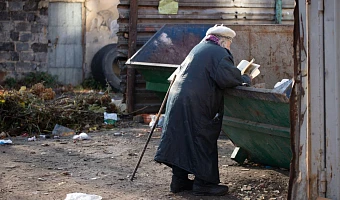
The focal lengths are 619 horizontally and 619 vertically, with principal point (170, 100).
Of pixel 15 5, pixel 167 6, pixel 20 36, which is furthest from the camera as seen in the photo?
pixel 20 36

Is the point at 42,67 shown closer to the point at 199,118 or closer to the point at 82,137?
the point at 82,137

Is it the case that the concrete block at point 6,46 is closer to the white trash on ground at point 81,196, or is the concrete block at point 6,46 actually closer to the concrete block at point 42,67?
the concrete block at point 42,67

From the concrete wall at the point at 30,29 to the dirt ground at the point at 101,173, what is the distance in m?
7.99

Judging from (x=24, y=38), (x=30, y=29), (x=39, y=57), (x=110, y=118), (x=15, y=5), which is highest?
(x=15, y=5)

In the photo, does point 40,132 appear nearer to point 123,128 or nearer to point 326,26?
point 123,128

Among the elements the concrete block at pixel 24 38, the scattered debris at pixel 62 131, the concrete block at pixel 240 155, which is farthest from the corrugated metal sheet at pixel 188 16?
the concrete block at pixel 24 38

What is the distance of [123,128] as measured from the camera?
979 centimetres

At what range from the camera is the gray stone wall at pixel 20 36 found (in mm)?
16141

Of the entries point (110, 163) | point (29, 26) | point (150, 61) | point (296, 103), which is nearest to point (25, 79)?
point (29, 26)

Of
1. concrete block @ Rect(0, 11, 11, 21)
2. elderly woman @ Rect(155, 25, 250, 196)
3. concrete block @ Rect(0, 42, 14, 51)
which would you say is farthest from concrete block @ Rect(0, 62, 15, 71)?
elderly woman @ Rect(155, 25, 250, 196)

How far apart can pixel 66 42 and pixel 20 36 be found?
1.20m

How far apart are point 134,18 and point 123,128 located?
2.02 m

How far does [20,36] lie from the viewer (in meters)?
16.2

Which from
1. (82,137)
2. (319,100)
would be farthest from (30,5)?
(319,100)
